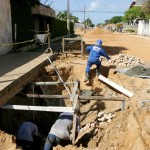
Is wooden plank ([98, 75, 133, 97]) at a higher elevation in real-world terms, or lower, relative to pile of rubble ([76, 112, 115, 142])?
higher

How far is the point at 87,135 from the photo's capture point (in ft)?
30.4

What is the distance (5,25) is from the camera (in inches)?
666

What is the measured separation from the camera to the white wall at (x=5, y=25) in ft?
53.6

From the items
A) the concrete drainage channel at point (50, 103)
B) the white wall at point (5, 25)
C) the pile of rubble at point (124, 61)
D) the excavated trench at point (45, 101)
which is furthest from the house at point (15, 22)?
the pile of rubble at point (124, 61)

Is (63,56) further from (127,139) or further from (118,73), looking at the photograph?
(127,139)

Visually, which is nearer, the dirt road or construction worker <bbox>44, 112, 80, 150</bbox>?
construction worker <bbox>44, 112, 80, 150</bbox>

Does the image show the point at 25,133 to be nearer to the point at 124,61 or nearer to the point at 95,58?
the point at 95,58

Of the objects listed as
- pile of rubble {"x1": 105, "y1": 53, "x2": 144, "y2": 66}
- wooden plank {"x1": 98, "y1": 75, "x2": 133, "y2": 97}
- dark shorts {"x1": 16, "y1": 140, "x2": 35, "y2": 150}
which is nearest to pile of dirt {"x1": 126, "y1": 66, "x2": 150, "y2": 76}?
wooden plank {"x1": 98, "y1": 75, "x2": 133, "y2": 97}

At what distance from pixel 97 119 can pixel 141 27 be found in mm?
45120

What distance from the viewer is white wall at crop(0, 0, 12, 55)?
16328 mm

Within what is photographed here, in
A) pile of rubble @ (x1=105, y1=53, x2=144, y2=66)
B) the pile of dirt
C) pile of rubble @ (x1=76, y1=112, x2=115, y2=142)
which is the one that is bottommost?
pile of rubble @ (x1=76, y1=112, x2=115, y2=142)

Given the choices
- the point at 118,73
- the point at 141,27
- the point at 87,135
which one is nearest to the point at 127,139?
the point at 87,135

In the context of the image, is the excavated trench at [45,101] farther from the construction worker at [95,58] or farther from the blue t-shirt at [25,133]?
the blue t-shirt at [25,133]

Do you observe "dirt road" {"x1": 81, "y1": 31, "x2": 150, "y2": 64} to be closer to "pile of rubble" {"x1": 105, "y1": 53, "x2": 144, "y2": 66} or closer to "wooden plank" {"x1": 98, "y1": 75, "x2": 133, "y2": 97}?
"pile of rubble" {"x1": 105, "y1": 53, "x2": 144, "y2": 66}
